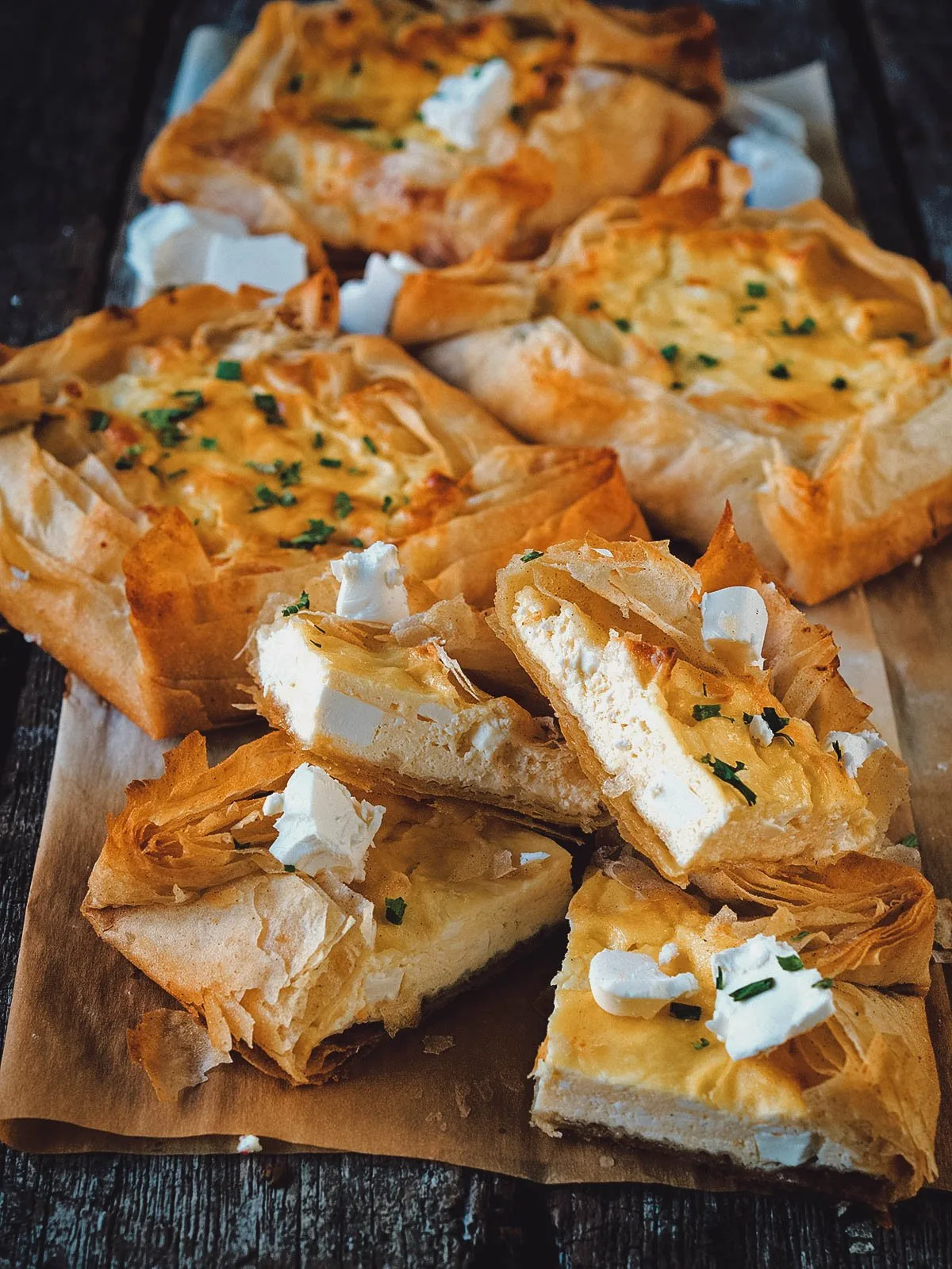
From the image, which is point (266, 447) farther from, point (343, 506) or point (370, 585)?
point (370, 585)

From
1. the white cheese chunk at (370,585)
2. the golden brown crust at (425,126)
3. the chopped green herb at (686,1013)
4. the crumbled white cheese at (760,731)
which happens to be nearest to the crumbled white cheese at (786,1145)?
the chopped green herb at (686,1013)

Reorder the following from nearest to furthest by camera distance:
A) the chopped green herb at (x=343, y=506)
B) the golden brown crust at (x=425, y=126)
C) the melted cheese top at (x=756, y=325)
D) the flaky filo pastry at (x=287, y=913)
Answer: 1. the flaky filo pastry at (x=287, y=913)
2. the chopped green herb at (x=343, y=506)
3. the melted cheese top at (x=756, y=325)
4. the golden brown crust at (x=425, y=126)

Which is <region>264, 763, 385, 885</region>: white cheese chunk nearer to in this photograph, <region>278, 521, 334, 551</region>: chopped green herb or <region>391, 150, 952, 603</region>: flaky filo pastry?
<region>278, 521, 334, 551</region>: chopped green herb

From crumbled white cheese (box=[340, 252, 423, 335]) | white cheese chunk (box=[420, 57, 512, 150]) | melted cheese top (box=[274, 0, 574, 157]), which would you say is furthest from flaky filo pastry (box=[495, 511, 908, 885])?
melted cheese top (box=[274, 0, 574, 157])

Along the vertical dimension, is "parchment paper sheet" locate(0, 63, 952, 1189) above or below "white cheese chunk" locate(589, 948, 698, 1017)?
below

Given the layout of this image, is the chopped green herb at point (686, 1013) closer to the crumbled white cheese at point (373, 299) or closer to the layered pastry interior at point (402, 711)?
the layered pastry interior at point (402, 711)

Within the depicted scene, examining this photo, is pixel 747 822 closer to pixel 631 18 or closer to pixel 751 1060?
pixel 751 1060

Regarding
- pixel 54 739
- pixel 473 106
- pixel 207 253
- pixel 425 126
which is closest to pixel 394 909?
pixel 54 739
